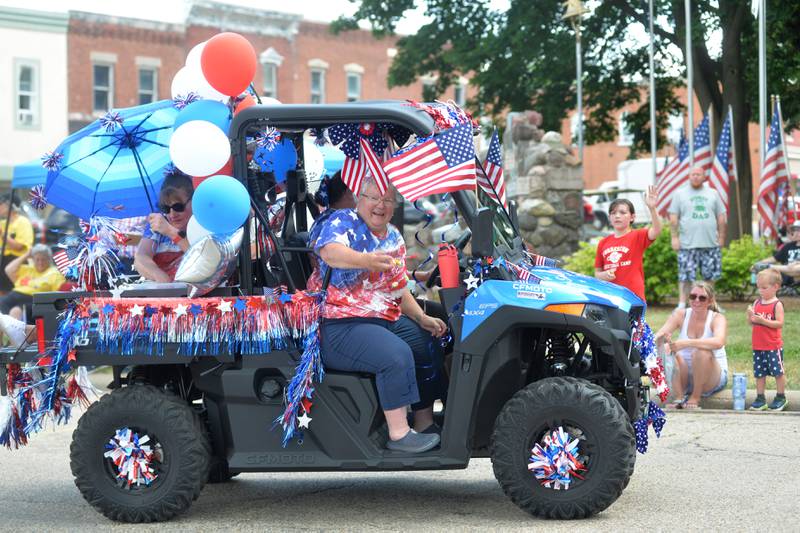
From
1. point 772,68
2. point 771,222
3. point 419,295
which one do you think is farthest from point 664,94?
point 419,295

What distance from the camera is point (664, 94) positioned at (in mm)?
30750

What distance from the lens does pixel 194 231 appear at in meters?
6.44

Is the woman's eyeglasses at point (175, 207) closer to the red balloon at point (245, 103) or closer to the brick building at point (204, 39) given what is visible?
the red balloon at point (245, 103)

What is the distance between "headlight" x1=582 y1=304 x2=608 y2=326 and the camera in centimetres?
600

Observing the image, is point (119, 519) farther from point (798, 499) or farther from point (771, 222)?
point (771, 222)

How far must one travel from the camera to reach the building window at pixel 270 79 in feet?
158

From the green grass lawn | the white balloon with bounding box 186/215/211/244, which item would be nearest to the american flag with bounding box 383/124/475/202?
the white balloon with bounding box 186/215/211/244

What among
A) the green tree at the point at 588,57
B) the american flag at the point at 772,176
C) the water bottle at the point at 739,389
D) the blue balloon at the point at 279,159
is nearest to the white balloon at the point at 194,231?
the blue balloon at the point at 279,159

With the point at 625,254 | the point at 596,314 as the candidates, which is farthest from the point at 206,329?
the point at 625,254

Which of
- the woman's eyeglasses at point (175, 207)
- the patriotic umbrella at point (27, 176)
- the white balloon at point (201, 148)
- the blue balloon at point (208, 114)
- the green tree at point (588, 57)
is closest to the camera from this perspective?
the white balloon at point (201, 148)

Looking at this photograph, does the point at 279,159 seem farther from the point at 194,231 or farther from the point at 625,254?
the point at 625,254

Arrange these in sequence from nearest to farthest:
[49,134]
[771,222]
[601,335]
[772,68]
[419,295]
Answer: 1. [601,335]
2. [419,295]
3. [771,222]
4. [772,68]
5. [49,134]

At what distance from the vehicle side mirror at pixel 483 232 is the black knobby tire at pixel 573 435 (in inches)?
29.4

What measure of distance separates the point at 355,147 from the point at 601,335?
167cm
